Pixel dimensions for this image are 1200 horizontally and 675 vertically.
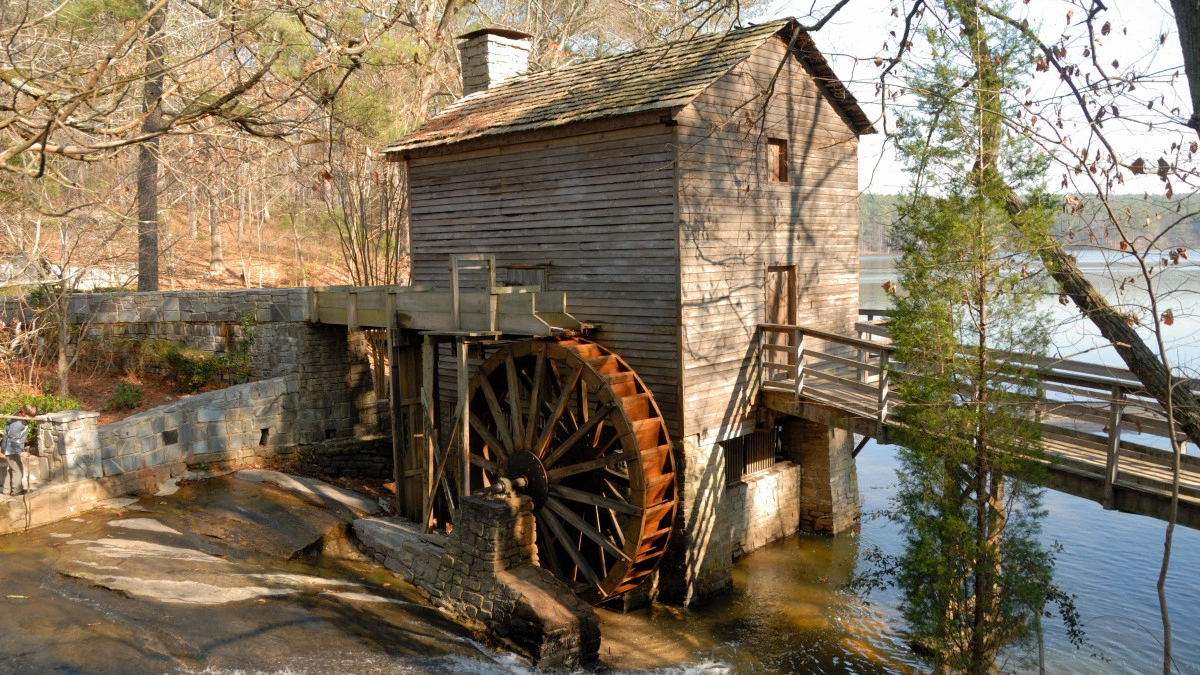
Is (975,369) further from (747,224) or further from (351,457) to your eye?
(351,457)

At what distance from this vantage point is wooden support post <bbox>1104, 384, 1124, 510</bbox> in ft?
25.3

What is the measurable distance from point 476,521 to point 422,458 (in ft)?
7.62

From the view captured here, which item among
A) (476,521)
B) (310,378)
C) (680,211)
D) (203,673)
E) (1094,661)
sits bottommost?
(1094,661)

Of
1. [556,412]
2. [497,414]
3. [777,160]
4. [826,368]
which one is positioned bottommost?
[497,414]

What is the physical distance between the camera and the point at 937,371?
818 cm

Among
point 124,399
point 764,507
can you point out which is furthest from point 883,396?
point 124,399

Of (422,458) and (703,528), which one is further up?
(422,458)

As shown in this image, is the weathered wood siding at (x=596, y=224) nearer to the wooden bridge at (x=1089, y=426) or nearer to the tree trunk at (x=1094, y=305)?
the wooden bridge at (x=1089, y=426)

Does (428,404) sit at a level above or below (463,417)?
above

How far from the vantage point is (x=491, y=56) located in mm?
14656

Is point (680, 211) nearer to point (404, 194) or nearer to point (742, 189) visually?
point (742, 189)

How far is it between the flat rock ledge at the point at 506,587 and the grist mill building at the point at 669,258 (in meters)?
1.11

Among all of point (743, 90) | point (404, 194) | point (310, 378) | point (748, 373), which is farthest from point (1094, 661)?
point (404, 194)

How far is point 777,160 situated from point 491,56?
18.0 ft
